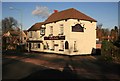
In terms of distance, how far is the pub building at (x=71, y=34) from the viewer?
99.5 ft

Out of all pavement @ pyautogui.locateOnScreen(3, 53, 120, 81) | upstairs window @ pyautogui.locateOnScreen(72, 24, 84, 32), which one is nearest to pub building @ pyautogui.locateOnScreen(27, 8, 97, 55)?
upstairs window @ pyautogui.locateOnScreen(72, 24, 84, 32)

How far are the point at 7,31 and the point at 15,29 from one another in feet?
14.4

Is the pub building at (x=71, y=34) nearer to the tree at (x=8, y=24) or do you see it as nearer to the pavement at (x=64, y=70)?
the pavement at (x=64, y=70)

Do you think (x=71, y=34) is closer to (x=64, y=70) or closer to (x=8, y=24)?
(x=64, y=70)

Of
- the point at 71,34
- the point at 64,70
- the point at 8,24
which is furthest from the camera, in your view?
the point at 8,24

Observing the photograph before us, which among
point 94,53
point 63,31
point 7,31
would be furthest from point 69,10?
point 7,31

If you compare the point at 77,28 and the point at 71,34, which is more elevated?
the point at 77,28

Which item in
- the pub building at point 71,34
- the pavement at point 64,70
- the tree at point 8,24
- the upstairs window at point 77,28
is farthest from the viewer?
the tree at point 8,24

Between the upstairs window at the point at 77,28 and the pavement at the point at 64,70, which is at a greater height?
the upstairs window at the point at 77,28

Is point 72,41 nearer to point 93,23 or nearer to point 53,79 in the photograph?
point 93,23

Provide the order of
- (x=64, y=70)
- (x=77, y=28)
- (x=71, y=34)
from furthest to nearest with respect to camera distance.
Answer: (x=77, y=28)
(x=71, y=34)
(x=64, y=70)

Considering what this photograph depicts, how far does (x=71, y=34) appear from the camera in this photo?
1186 inches

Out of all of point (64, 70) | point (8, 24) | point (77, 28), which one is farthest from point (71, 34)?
point (8, 24)

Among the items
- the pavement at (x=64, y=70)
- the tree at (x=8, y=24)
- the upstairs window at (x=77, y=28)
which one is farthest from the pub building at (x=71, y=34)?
the tree at (x=8, y=24)
